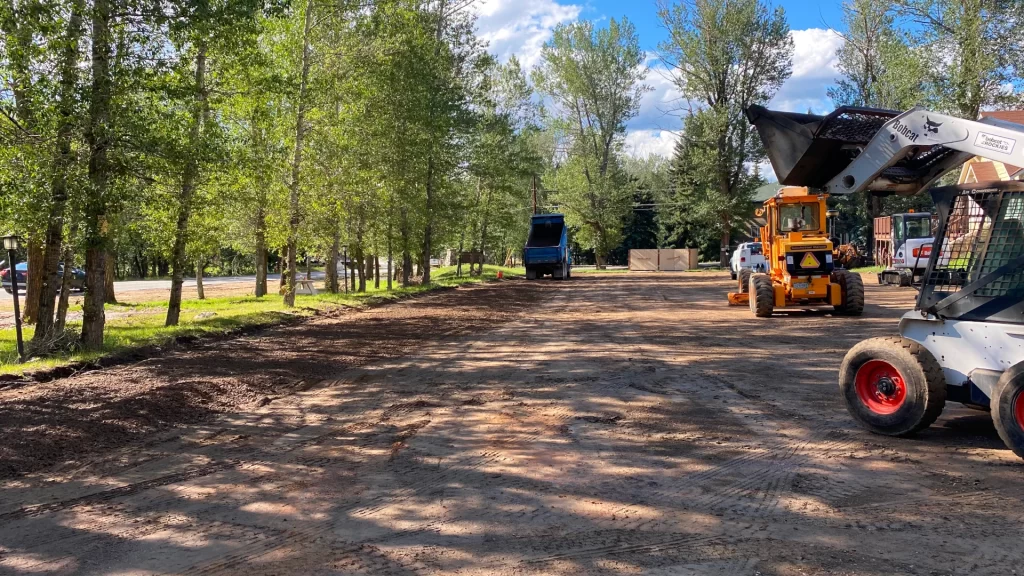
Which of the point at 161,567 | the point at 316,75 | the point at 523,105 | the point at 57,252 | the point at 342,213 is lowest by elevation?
the point at 161,567

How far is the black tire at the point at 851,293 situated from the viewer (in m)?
16.5

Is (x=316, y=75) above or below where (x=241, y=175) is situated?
above

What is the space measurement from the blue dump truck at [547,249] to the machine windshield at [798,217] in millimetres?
23751

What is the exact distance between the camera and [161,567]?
401cm

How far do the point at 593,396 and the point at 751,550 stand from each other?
4.31 m

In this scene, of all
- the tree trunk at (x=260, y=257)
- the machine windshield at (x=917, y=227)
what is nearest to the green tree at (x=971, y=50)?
the machine windshield at (x=917, y=227)

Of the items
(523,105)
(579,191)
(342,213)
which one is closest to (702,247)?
(579,191)

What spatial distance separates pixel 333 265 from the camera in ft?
88.8

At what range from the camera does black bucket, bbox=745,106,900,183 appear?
716 cm

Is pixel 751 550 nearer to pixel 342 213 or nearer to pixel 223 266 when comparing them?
pixel 342 213

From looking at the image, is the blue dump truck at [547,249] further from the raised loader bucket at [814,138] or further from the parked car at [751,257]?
the raised loader bucket at [814,138]

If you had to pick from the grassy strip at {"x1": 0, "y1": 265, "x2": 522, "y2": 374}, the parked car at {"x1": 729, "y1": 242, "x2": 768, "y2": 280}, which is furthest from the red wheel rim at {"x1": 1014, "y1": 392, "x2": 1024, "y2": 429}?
the parked car at {"x1": 729, "y1": 242, "x2": 768, "y2": 280}

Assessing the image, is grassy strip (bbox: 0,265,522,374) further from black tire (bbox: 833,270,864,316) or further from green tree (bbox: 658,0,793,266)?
green tree (bbox: 658,0,793,266)

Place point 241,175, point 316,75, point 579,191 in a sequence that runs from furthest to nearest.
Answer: point 579,191 → point 316,75 → point 241,175
